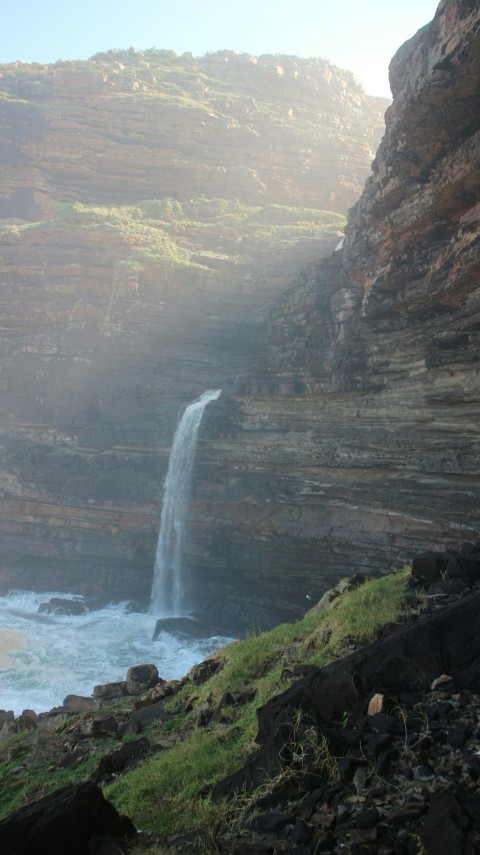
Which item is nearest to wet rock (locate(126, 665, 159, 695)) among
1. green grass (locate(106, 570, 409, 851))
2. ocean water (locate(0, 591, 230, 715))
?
green grass (locate(106, 570, 409, 851))

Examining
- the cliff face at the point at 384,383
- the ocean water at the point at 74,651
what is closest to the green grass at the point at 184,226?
the cliff face at the point at 384,383

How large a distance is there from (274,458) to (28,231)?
2380 centimetres

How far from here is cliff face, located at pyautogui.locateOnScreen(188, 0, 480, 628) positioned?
14.9 meters

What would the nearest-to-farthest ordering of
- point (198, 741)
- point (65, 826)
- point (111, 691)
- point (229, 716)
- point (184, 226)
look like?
point (65, 826)
point (198, 741)
point (229, 716)
point (111, 691)
point (184, 226)

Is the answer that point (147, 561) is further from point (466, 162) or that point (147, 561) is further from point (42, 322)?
point (466, 162)

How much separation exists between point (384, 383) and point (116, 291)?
19220 millimetres

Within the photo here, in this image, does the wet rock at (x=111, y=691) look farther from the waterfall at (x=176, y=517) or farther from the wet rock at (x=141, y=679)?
the waterfall at (x=176, y=517)

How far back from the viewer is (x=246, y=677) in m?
9.08

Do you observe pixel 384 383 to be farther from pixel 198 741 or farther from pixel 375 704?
pixel 375 704

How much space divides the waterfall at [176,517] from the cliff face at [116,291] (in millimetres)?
897

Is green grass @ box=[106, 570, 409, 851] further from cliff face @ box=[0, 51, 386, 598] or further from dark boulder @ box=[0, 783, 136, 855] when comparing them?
cliff face @ box=[0, 51, 386, 598]

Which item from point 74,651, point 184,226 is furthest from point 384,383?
point 184,226

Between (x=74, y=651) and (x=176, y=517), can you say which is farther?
(x=176, y=517)

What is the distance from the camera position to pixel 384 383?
20.9 m
